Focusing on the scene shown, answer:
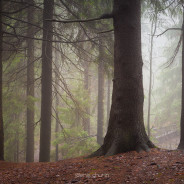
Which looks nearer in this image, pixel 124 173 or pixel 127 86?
pixel 124 173

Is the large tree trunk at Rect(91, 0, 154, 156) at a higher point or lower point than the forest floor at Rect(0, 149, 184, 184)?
higher

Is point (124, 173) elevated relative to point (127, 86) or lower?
lower

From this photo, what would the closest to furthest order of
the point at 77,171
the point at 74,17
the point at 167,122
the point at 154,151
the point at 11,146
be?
the point at 77,171 → the point at 154,151 → the point at 74,17 → the point at 11,146 → the point at 167,122

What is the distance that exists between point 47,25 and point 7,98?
200 inches

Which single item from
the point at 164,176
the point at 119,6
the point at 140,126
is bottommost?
the point at 164,176

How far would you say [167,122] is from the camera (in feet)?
78.7

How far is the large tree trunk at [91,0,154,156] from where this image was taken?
4547 mm

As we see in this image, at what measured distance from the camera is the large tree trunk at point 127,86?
4547 mm

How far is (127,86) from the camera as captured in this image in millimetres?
4590

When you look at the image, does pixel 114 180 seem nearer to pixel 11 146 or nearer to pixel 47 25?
pixel 47 25

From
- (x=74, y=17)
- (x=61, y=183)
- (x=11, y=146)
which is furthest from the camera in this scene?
(x=11, y=146)

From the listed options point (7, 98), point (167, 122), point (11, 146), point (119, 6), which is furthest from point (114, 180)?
point (167, 122)

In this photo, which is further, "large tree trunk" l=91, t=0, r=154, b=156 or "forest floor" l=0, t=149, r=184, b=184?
"large tree trunk" l=91, t=0, r=154, b=156

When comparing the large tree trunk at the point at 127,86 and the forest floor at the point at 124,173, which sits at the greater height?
the large tree trunk at the point at 127,86
